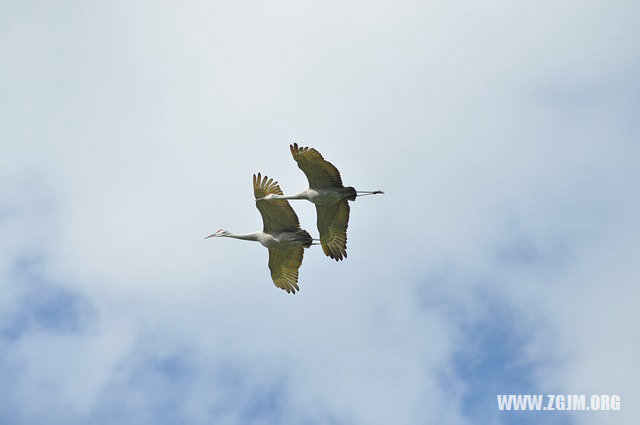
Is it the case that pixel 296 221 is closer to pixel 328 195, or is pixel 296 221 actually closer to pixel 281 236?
pixel 281 236

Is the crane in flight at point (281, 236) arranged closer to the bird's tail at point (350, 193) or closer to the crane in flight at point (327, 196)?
the crane in flight at point (327, 196)

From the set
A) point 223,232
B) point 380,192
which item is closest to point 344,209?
point 380,192

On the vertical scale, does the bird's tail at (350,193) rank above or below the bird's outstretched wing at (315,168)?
below

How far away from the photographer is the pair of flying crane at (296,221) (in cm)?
6234

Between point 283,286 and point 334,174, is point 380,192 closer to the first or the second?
point 334,174

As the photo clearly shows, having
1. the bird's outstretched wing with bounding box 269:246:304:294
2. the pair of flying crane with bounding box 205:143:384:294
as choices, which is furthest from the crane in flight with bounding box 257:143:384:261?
the bird's outstretched wing with bounding box 269:246:304:294

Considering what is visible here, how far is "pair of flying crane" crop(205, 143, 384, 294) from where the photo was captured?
205 ft

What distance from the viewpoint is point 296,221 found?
64.9 metres

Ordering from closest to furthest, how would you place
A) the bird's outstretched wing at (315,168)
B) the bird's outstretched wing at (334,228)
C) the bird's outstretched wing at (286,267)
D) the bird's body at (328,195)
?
the bird's outstretched wing at (315,168) < the bird's body at (328,195) < the bird's outstretched wing at (334,228) < the bird's outstretched wing at (286,267)

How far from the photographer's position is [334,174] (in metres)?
61.9

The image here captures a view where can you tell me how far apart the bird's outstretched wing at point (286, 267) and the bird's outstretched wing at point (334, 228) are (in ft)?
6.56

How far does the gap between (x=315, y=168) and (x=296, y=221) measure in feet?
13.6

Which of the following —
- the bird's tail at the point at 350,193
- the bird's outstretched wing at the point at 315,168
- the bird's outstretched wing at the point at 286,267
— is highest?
the bird's outstretched wing at the point at 315,168

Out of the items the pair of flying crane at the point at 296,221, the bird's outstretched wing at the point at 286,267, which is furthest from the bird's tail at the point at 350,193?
the bird's outstretched wing at the point at 286,267
